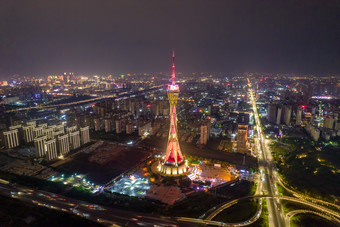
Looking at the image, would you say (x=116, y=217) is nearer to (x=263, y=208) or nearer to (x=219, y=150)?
(x=263, y=208)

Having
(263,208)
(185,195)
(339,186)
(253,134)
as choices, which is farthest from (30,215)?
(253,134)

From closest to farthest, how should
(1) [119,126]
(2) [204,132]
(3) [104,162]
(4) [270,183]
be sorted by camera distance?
(4) [270,183] < (3) [104,162] < (2) [204,132] < (1) [119,126]

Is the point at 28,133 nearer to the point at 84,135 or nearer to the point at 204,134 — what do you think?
the point at 84,135

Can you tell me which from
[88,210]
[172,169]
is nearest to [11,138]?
[88,210]

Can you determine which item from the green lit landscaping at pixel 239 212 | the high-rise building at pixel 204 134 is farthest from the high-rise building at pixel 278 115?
the green lit landscaping at pixel 239 212

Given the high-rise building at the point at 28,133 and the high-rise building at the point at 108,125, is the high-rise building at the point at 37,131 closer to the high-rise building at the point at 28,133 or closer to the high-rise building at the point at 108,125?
the high-rise building at the point at 28,133

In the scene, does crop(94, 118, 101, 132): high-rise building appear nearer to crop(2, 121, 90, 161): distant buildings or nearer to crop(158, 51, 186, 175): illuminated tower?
crop(2, 121, 90, 161): distant buildings
